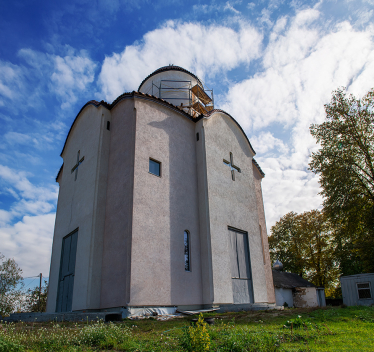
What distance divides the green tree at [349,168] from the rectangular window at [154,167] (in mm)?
15049

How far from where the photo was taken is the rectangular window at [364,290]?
20.6m

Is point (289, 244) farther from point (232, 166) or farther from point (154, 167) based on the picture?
point (154, 167)

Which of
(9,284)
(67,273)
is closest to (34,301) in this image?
(9,284)

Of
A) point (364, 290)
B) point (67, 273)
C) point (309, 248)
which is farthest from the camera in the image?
point (309, 248)

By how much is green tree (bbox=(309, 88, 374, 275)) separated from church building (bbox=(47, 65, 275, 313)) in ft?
29.5

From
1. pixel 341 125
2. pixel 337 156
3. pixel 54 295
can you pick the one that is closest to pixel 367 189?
pixel 337 156

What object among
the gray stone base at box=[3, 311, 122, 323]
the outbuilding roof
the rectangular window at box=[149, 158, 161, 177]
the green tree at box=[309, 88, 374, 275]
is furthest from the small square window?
the outbuilding roof

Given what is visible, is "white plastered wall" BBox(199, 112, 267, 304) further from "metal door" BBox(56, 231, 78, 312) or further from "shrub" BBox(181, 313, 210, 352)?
"shrub" BBox(181, 313, 210, 352)

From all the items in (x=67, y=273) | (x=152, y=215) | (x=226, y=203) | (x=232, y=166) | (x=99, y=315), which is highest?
(x=232, y=166)

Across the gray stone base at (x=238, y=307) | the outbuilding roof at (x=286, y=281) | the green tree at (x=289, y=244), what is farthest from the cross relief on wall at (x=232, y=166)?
the green tree at (x=289, y=244)

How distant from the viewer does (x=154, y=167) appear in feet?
43.0

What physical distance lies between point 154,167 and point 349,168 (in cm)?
1599

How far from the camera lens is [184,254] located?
12.7 m

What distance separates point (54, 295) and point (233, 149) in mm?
12312
